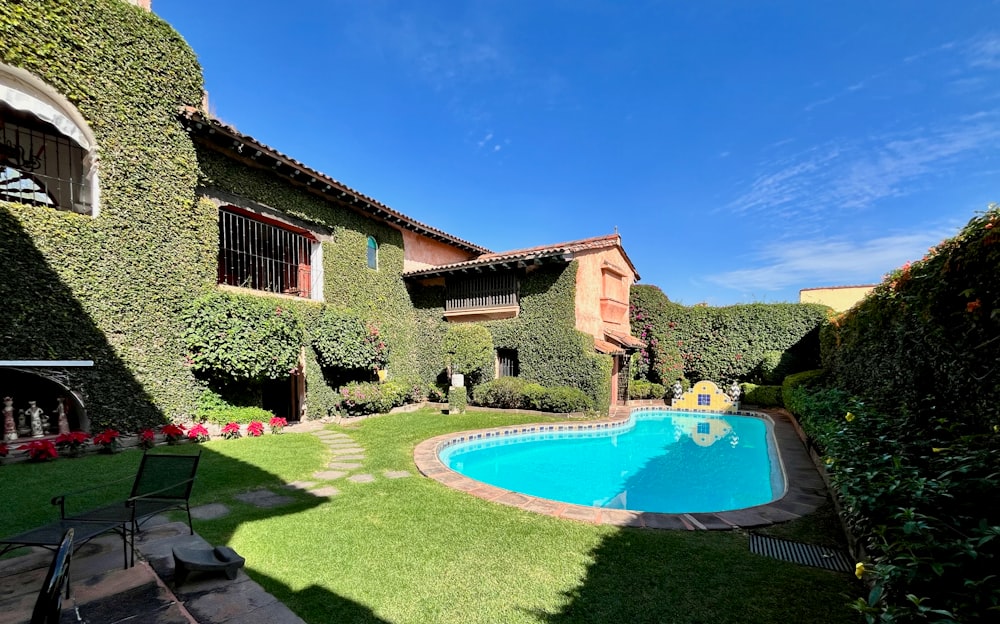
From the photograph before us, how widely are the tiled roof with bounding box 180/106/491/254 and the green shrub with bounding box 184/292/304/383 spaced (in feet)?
13.0

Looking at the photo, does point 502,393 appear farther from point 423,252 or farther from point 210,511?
point 210,511

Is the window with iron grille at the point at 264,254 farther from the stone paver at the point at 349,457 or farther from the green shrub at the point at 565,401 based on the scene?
the green shrub at the point at 565,401

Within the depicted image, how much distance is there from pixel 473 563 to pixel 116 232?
1021 centimetres

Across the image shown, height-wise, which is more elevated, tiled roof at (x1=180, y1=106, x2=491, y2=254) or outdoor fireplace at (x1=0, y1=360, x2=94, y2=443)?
tiled roof at (x1=180, y1=106, x2=491, y2=254)

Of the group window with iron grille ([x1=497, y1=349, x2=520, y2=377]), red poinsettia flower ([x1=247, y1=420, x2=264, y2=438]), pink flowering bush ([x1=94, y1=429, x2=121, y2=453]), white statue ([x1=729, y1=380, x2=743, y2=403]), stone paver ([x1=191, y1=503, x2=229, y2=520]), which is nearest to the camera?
stone paver ([x1=191, y1=503, x2=229, y2=520])

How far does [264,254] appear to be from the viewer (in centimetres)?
1262

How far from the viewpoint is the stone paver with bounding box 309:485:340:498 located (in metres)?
6.04

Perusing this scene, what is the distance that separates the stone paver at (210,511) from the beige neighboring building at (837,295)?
28.6 meters

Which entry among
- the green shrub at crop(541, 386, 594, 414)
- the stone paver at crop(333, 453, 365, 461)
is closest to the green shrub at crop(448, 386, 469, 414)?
the green shrub at crop(541, 386, 594, 414)

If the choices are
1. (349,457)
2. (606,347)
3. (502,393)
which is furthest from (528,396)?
(349,457)

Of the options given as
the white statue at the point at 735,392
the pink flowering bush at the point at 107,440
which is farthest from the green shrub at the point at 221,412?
the white statue at the point at 735,392

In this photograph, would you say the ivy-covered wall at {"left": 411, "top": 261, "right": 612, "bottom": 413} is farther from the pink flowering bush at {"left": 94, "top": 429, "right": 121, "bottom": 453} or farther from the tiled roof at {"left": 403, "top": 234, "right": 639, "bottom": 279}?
the pink flowering bush at {"left": 94, "top": 429, "right": 121, "bottom": 453}

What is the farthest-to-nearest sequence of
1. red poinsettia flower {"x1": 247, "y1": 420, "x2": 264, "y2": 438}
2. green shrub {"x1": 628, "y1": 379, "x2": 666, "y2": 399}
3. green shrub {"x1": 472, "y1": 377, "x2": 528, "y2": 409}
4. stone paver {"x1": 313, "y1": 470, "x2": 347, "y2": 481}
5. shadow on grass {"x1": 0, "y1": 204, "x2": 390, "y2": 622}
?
green shrub {"x1": 628, "y1": 379, "x2": 666, "y2": 399}
green shrub {"x1": 472, "y1": 377, "x2": 528, "y2": 409}
red poinsettia flower {"x1": 247, "y1": 420, "x2": 264, "y2": 438}
stone paver {"x1": 313, "y1": 470, "x2": 347, "y2": 481}
shadow on grass {"x1": 0, "y1": 204, "x2": 390, "y2": 622}

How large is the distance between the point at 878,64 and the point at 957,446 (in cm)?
1079
